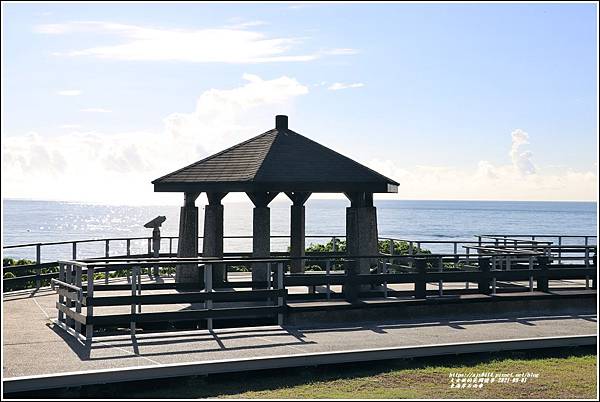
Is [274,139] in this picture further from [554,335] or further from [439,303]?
[554,335]

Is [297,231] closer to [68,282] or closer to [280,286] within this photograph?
[280,286]

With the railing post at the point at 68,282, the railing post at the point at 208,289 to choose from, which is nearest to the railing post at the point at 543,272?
the railing post at the point at 208,289

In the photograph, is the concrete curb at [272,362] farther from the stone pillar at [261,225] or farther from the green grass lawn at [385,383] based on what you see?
the stone pillar at [261,225]

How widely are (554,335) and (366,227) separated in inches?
242

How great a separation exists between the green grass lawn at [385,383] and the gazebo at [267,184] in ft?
22.1

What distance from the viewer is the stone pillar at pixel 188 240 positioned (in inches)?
789

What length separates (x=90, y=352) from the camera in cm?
1241

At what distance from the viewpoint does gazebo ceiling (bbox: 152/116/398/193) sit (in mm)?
18391

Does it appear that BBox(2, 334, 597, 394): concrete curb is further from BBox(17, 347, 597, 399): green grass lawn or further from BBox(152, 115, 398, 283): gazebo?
BBox(152, 115, 398, 283): gazebo

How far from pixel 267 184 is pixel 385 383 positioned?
24.6 feet

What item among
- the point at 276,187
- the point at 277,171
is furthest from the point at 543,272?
the point at 277,171

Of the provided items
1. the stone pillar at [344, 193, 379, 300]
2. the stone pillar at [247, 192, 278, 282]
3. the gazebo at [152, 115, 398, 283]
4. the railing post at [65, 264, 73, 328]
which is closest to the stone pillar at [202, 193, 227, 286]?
the gazebo at [152, 115, 398, 283]

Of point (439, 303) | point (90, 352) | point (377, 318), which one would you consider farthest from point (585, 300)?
point (90, 352)

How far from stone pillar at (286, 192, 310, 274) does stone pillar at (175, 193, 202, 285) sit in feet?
8.07
